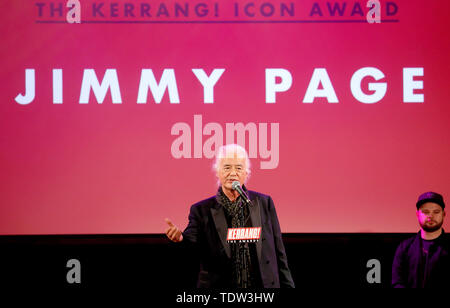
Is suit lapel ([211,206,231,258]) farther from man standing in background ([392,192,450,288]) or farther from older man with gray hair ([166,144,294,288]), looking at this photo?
man standing in background ([392,192,450,288])

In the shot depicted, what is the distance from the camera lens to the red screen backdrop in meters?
4.48

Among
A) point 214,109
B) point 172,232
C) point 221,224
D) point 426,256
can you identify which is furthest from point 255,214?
point 214,109

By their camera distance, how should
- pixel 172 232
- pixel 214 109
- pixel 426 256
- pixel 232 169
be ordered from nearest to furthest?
pixel 172 232
pixel 232 169
pixel 426 256
pixel 214 109

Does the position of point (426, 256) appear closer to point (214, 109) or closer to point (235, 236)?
point (235, 236)

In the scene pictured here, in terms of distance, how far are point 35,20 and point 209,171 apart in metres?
2.04

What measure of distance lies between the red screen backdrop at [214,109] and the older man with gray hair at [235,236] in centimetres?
126

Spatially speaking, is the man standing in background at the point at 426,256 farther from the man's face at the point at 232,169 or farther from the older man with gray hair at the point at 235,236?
the man's face at the point at 232,169

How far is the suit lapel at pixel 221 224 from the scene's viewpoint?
3.15 m

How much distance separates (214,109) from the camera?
4.53 m

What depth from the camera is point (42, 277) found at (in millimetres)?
4633

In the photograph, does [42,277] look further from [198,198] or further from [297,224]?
[297,224]

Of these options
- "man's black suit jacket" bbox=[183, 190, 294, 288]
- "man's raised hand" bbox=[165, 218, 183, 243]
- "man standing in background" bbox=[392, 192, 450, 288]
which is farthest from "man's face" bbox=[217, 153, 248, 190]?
"man standing in background" bbox=[392, 192, 450, 288]

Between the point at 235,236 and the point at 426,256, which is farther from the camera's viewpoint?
the point at 426,256

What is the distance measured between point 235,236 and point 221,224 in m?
0.22
